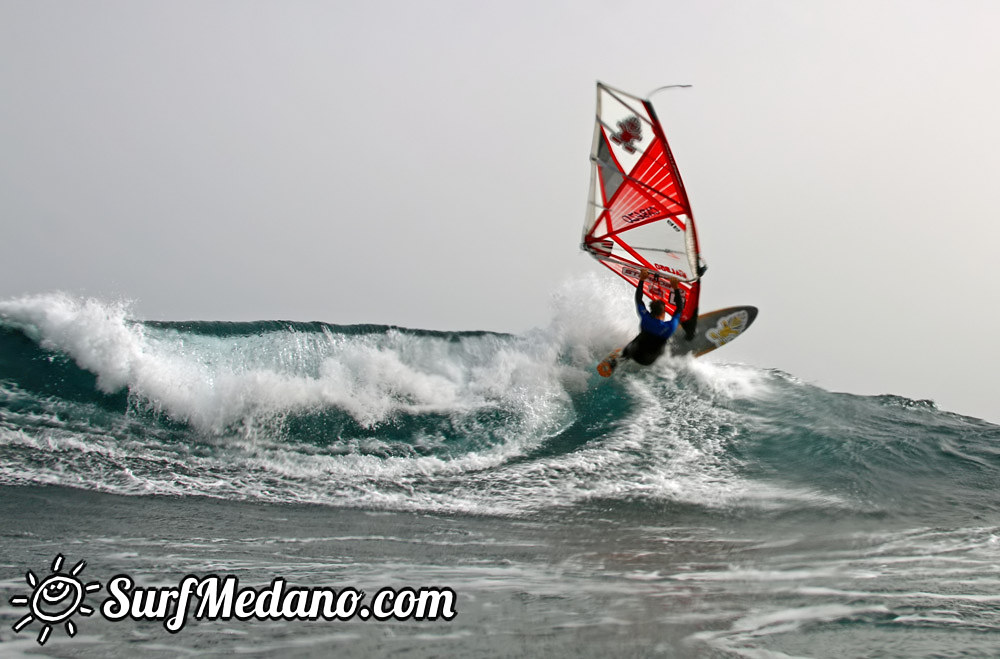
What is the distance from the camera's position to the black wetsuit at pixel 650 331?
26.7ft

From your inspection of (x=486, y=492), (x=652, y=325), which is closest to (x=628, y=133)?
(x=652, y=325)

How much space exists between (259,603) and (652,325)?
5874mm

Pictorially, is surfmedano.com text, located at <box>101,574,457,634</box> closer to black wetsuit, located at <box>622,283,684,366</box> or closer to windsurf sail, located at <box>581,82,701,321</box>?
black wetsuit, located at <box>622,283,684,366</box>

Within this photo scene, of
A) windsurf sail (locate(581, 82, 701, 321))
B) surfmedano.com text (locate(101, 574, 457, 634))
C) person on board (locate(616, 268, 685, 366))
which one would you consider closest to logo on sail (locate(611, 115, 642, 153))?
windsurf sail (locate(581, 82, 701, 321))

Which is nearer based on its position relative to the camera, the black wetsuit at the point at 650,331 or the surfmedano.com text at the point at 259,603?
the surfmedano.com text at the point at 259,603

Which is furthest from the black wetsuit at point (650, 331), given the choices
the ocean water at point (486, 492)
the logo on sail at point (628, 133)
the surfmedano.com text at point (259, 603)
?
the surfmedano.com text at point (259, 603)

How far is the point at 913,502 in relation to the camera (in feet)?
20.5

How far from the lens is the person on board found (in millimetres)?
8117

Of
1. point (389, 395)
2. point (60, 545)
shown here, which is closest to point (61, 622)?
point (60, 545)

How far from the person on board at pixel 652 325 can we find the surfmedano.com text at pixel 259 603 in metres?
5.05

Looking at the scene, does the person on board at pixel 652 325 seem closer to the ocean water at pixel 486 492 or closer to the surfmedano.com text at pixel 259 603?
the ocean water at pixel 486 492

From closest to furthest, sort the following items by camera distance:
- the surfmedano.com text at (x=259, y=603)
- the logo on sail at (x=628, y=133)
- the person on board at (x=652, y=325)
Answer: the surfmedano.com text at (x=259, y=603) → the person on board at (x=652, y=325) → the logo on sail at (x=628, y=133)

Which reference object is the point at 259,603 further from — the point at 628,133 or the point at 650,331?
the point at 628,133

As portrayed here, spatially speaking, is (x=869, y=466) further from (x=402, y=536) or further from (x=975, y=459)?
(x=402, y=536)
